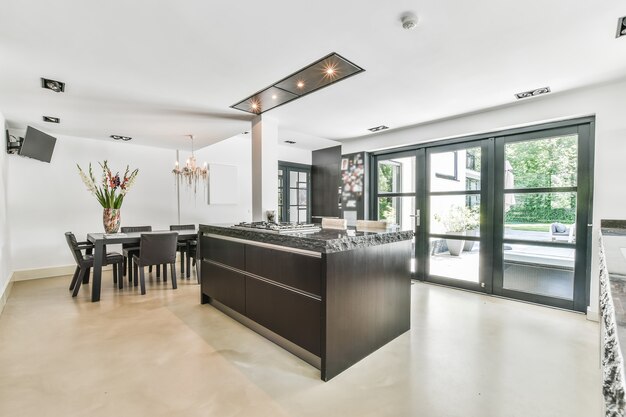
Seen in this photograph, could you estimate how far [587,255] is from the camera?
342 cm

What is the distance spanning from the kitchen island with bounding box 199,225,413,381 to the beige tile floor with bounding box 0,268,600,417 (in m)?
0.15

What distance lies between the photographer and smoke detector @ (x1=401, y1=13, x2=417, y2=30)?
78.6 inches

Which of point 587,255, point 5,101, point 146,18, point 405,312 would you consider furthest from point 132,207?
point 587,255

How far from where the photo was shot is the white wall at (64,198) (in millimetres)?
4898

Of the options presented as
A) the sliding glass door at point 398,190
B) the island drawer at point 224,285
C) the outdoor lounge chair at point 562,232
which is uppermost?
the sliding glass door at point 398,190

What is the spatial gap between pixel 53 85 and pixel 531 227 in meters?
5.85

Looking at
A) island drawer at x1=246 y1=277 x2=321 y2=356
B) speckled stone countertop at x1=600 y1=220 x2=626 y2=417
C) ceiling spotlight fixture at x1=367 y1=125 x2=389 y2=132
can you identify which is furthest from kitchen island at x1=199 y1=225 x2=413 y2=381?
ceiling spotlight fixture at x1=367 y1=125 x2=389 y2=132

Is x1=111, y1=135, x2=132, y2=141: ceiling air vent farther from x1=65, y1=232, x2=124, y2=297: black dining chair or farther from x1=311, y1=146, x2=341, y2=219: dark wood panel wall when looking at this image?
x1=311, y1=146, x2=341, y2=219: dark wood panel wall

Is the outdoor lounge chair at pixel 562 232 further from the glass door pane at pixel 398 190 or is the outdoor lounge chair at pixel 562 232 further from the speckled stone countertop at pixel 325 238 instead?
the speckled stone countertop at pixel 325 238

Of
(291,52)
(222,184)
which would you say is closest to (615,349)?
(291,52)

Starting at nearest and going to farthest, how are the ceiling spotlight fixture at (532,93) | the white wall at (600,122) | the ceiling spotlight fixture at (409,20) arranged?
the ceiling spotlight fixture at (409,20) < the white wall at (600,122) < the ceiling spotlight fixture at (532,93)

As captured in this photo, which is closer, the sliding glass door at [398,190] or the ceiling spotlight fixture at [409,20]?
the ceiling spotlight fixture at [409,20]

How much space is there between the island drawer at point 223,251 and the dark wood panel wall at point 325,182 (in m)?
3.40

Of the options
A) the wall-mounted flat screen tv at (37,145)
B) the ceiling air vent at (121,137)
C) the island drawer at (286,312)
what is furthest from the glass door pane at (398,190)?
the wall-mounted flat screen tv at (37,145)
